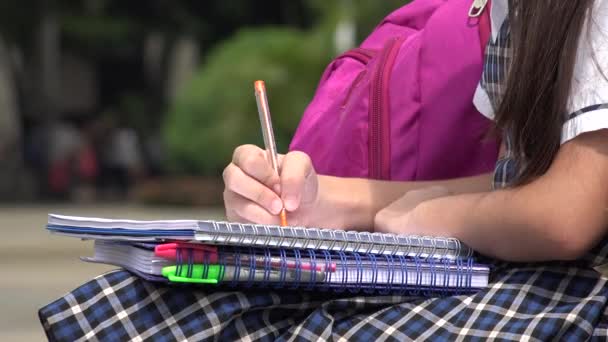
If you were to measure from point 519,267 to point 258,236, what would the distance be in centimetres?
33

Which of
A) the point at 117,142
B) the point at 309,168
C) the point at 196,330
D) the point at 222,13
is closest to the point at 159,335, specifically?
the point at 196,330

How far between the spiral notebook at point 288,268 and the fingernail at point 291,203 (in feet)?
0.62

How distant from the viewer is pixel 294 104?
52.9 feet

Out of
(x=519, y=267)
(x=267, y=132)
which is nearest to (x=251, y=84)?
(x=267, y=132)

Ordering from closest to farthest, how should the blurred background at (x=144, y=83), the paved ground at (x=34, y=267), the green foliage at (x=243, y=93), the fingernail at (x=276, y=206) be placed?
the fingernail at (x=276, y=206) → the paved ground at (x=34, y=267) → the green foliage at (x=243, y=93) → the blurred background at (x=144, y=83)

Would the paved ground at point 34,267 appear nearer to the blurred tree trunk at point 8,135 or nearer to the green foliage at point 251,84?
the green foliage at point 251,84

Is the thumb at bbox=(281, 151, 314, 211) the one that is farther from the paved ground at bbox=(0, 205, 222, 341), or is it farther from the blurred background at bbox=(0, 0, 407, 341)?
the blurred background at bbox=(0, 0, 407, 341)

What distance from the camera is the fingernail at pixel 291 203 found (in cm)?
172

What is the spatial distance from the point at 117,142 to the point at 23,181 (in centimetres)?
173

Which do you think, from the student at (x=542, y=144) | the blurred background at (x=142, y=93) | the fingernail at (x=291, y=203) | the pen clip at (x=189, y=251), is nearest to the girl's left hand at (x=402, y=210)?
the student at (x=542, y=144)

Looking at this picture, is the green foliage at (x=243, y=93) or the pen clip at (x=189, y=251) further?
the green foliage at (x=243, y=93)

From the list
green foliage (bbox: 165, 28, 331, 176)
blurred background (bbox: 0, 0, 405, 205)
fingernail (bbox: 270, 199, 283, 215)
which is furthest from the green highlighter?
blurred background (bbox: 0, 0, 405, 205)

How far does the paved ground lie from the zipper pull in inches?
186

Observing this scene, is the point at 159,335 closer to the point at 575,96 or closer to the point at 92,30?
the point at 575,96
